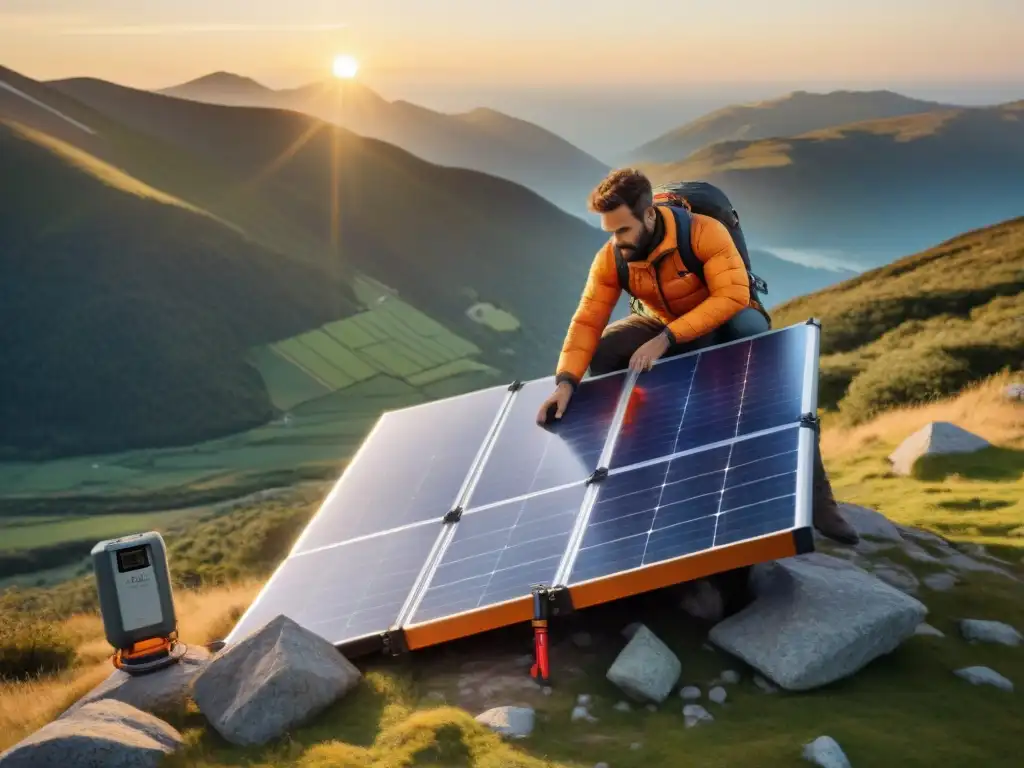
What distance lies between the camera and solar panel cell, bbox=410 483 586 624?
9.22m

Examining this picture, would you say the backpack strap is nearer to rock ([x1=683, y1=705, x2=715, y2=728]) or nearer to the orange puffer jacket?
the orange puffer jacket

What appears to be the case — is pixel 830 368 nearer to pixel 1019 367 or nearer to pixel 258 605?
pixel 1019 367

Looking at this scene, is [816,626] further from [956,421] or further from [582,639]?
[956,421]

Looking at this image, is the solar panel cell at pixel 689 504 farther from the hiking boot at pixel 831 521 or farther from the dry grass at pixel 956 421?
the dry grass at pixel 956 421

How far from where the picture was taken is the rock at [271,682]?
27.5ft

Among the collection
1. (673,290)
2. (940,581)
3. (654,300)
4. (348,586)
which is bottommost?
(940,581)

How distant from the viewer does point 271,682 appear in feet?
27.7

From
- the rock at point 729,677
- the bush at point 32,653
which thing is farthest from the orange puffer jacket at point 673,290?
the bush at point 32,653

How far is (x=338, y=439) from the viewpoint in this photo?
144875mm

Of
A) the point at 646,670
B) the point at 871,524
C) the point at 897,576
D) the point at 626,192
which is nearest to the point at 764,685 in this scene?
the point at 646,670

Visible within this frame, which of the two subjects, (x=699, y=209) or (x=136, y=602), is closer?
(x=136, y=602)

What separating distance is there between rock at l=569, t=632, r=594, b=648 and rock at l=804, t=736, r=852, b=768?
283 cm

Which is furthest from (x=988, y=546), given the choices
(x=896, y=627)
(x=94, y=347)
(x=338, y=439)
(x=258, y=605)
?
(x=94, y=347)

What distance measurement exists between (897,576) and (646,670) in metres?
3.99
